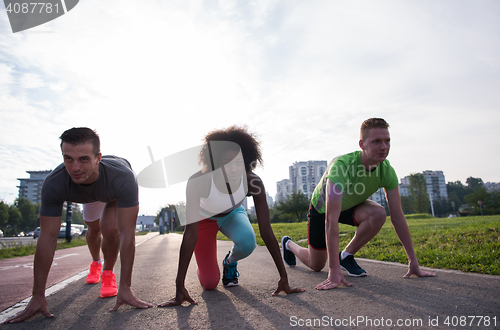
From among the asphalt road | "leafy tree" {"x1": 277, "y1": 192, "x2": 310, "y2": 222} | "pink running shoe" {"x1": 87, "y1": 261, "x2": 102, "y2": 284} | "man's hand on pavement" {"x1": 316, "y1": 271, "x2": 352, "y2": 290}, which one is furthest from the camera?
"leafy tree" {"x1": 277, "y1": 192, "x2": 310, "y2": 222}

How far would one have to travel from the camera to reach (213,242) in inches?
161

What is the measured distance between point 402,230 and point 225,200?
209cm

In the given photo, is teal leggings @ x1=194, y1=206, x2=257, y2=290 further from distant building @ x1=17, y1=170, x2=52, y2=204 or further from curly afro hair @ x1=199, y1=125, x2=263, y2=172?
distant building @ x1=17, y1=170, x2=52, y2=204

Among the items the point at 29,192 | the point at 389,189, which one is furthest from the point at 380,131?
the point at 29,192

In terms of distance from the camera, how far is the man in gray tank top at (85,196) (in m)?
2.78

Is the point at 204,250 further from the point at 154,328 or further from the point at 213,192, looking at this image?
the point at 154,328

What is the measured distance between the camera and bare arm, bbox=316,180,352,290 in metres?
3.10

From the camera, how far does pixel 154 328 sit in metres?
2.21

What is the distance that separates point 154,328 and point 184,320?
23 centimetres

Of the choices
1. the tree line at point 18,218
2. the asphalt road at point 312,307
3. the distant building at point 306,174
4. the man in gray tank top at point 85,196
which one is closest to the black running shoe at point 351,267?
the asphalt road at point 312,307

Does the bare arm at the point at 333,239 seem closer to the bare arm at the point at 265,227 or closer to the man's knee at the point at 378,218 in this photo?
the bare arm at the point at 265,227

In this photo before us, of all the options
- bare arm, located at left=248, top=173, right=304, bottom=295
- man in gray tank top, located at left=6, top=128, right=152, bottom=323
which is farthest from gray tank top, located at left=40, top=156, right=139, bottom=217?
bare arm, located at left=248, top=173, right=304, bottom=295

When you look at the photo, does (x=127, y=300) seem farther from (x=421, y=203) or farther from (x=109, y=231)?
(x=421, y=203)

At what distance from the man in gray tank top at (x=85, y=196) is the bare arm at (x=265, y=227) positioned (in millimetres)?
1207
